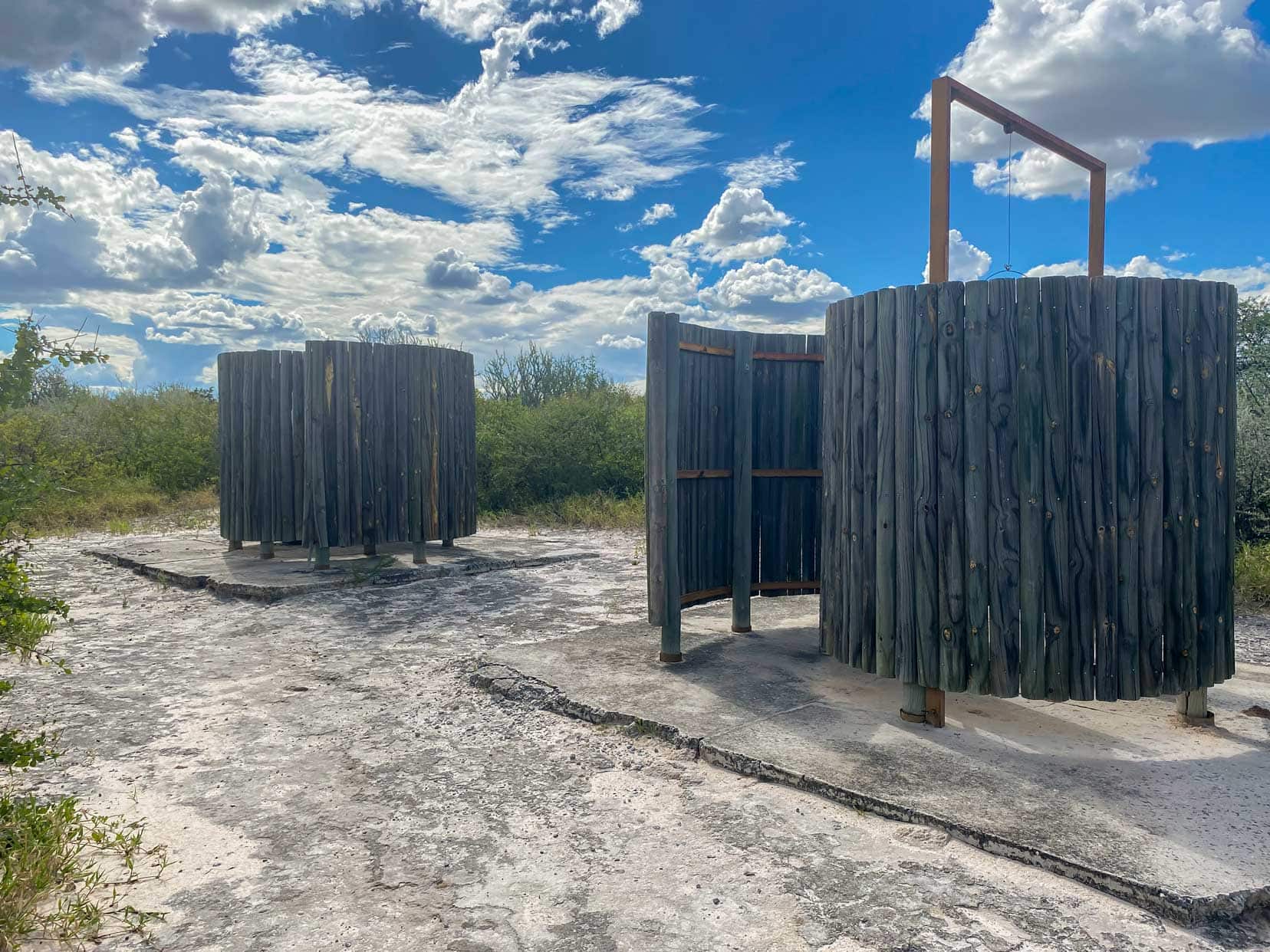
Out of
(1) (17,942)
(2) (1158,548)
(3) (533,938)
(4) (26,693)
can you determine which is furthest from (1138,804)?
(4) (26,693)

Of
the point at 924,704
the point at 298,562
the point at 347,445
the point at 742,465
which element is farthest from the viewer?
the point at 298,562

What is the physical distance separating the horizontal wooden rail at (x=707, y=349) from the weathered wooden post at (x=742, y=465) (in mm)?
68

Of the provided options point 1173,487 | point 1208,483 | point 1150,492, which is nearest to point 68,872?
point 1150,492

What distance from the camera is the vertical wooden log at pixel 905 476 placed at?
13.8ft

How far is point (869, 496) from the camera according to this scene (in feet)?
14.7

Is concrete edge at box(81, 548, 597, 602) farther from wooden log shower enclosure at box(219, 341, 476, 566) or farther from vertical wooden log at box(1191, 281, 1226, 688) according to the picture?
vertical wooden log at box(1191, 281, 1226, 688)

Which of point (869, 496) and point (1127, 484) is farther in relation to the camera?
point (869, 496)

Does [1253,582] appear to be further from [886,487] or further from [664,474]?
[664,474]

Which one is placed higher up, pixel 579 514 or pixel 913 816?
pixel 579 514

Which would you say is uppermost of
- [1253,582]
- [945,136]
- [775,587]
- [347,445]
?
[945,136]

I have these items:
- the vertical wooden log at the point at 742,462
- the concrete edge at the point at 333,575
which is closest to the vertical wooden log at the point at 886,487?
the vertical wooden log at the point at 742,462

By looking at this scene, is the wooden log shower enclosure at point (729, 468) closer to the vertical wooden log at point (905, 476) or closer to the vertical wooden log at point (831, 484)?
the vertical wooden log at point (831, 484)

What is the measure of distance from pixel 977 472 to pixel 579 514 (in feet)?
36.5

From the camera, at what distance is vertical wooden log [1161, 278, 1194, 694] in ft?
13.2
